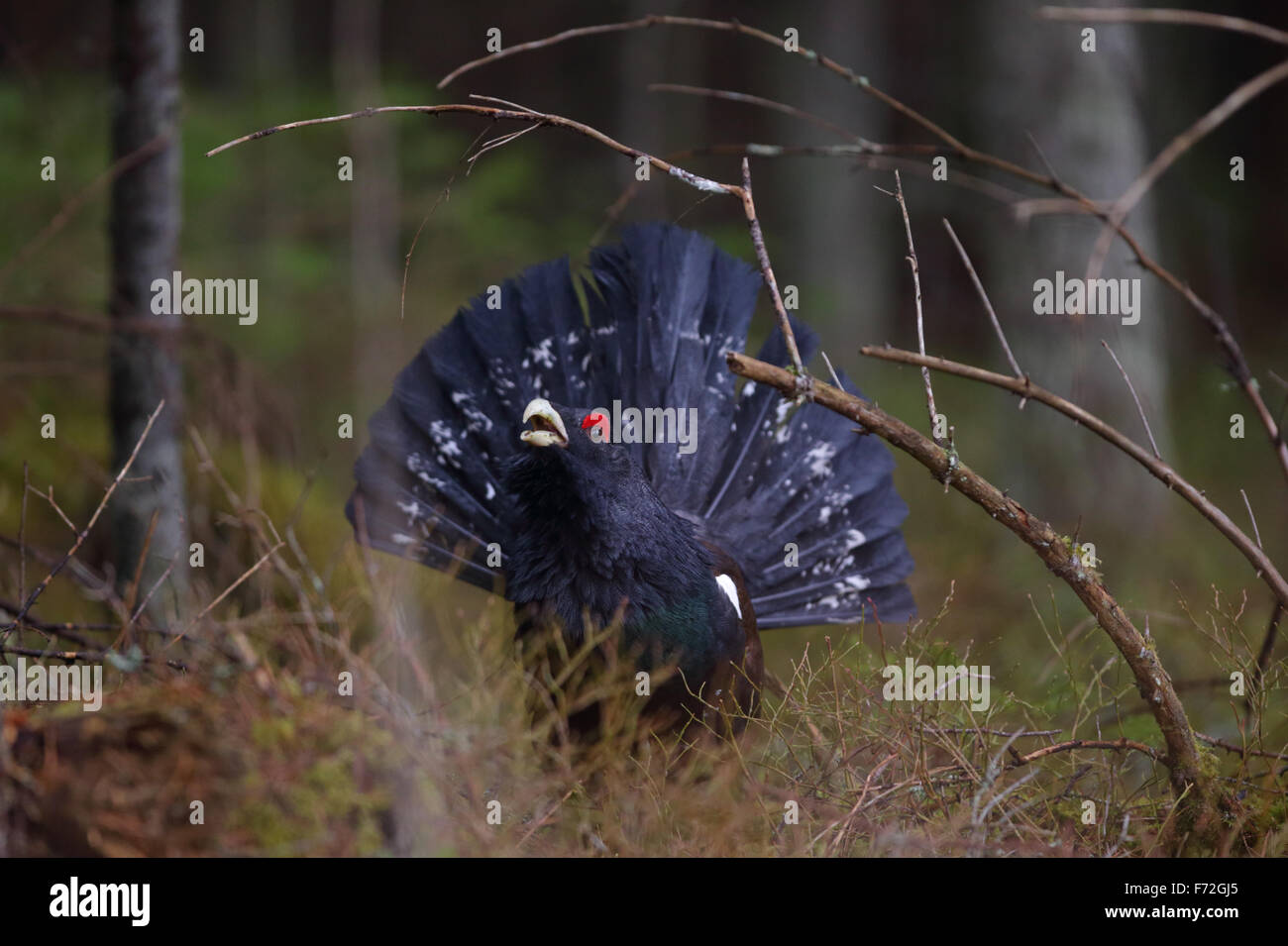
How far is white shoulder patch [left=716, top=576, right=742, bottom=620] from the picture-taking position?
12.1 ft

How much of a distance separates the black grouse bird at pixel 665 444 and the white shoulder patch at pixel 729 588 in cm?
1

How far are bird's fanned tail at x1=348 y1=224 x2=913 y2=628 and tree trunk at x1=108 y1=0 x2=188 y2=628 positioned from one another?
0.77 metres

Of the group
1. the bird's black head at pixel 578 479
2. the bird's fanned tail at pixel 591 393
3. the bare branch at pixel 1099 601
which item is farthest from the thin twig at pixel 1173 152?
the bird's fanned tail at pixel 591 393

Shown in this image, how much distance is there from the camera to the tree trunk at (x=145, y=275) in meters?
4.08

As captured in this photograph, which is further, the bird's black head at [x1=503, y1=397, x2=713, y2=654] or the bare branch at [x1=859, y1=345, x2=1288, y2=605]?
the bird's black head at [x1=503, y1=397, x2=713, y2=654]

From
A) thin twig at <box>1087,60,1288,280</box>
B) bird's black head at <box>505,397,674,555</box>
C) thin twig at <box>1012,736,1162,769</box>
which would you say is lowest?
thin twig at <box>1012,736,1162,769</box>

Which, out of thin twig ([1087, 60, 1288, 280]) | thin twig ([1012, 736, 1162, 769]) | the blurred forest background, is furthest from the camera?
the blurred forest background

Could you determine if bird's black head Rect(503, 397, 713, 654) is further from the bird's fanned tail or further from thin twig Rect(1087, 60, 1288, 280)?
thin twig Rect(1087, 60, 1288, 280)

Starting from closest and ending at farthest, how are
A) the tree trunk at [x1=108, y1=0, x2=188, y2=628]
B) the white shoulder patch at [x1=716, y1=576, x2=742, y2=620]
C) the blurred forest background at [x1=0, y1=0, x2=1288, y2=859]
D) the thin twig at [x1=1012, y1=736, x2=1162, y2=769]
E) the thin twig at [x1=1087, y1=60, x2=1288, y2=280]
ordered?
the thin twig at [x1=1087, y1=60, x2=1288, y2=280], the thin twig at [x1=1012, y1=736, x2=1162, y2=769], the white shoulder patch at [x1=716, y1=576, x2=742, y2=620], the tree trunk at [x1=108, y1=0, x2=188, y2=628], the blurred forest background at [x1=0, y1=0, x2=1288, y2=859]

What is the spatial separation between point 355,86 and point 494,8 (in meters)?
7.73

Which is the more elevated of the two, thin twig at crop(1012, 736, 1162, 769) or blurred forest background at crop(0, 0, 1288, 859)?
blurred forest background at crop(0, 0, 1288, 859)

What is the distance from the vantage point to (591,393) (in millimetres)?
4199

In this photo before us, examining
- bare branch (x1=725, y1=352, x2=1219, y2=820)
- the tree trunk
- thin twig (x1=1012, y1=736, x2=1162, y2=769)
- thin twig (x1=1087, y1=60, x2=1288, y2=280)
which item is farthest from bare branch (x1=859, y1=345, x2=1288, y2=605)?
the tree trunk

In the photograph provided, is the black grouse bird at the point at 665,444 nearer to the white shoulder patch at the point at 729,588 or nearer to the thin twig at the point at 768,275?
the white shoulder patch at the point at 729,588
